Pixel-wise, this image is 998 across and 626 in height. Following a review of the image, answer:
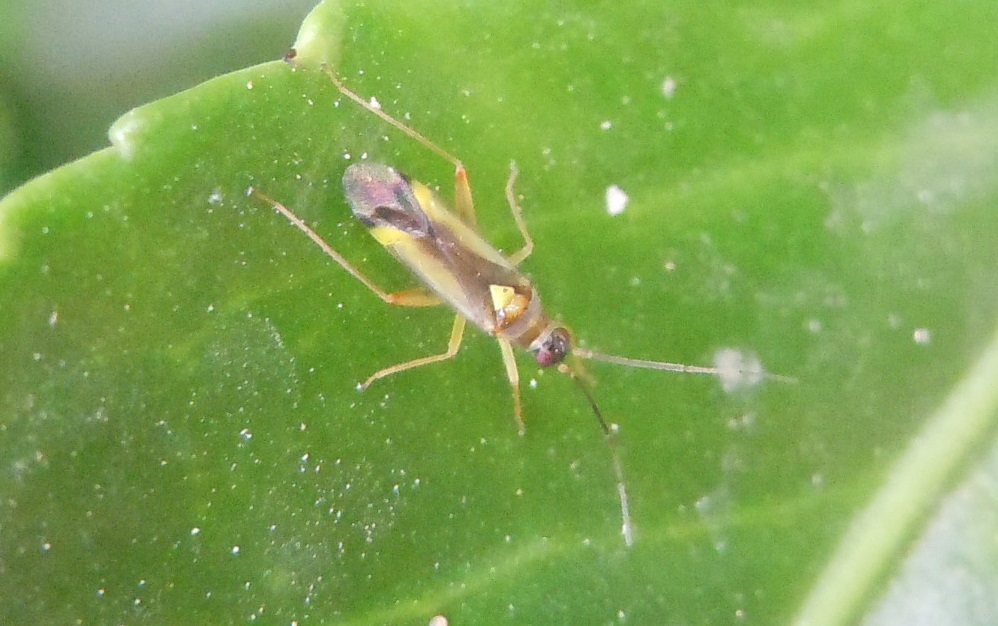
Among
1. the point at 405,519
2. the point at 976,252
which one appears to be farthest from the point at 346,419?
the point at 976,252

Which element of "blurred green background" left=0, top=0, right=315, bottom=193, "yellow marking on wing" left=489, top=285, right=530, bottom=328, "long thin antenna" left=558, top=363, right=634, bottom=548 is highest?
"blurred green background" left=0, top=0, right=315, bottom=193

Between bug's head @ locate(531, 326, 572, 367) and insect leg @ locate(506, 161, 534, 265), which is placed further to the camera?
bug's head @ locate(531, 326, 572, 367)

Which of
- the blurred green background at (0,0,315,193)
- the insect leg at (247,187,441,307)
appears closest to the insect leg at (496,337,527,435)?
the insect leg at (247,187,441,307)

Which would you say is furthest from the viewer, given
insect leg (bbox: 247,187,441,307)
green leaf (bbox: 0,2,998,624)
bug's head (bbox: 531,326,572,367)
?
bug's head (bbox: 531,326,572,367)

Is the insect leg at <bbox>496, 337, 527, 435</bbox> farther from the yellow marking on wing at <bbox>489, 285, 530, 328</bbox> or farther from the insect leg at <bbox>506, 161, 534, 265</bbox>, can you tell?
the insect leg at <bbox>506, 161, 534, 265</bbox>

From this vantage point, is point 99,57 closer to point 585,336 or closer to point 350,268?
point 350,268

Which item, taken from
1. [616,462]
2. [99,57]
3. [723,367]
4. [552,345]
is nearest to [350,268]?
[552,345]
